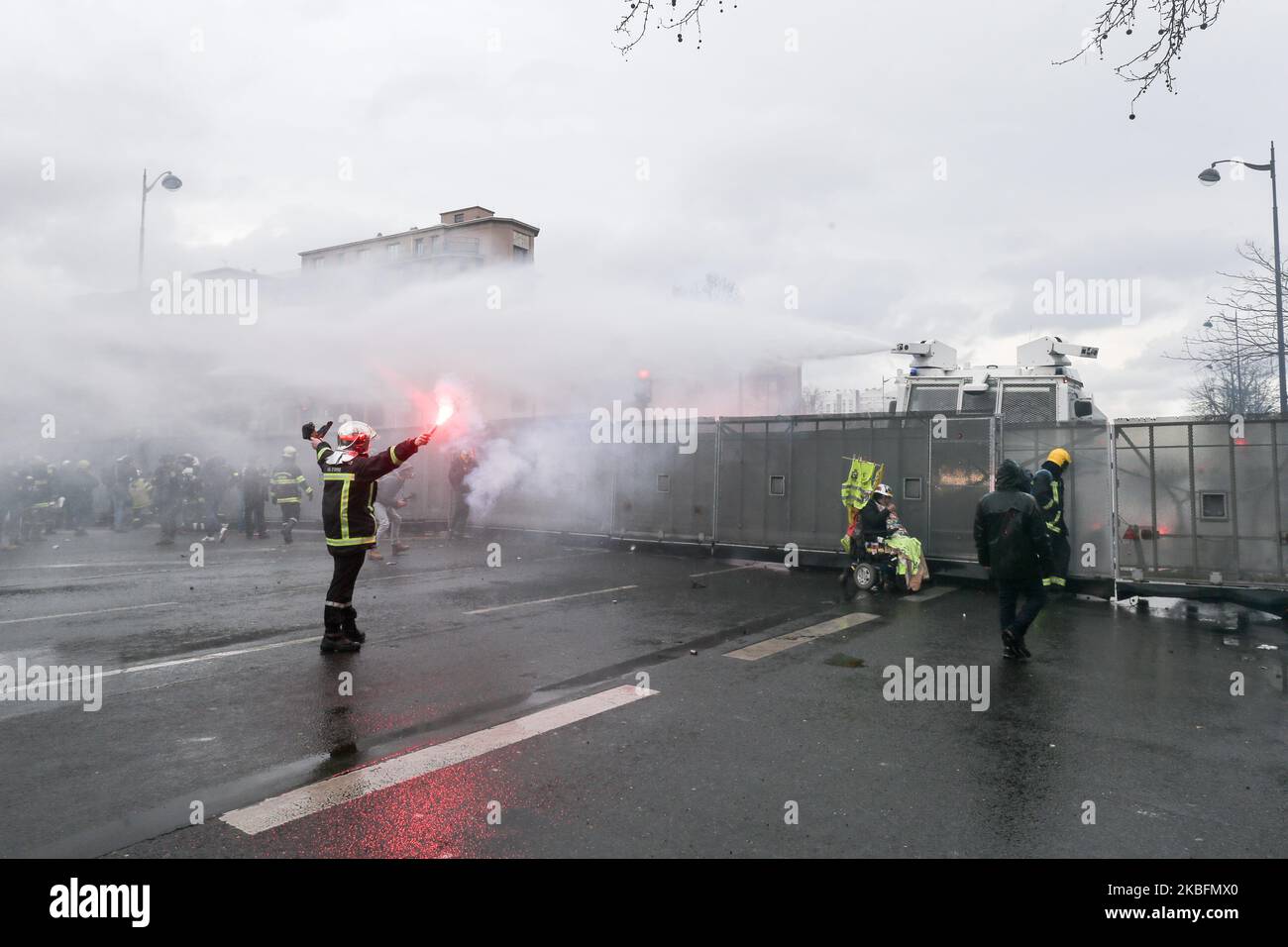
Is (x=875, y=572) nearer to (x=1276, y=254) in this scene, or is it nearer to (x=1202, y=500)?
(x=1202, y=500)

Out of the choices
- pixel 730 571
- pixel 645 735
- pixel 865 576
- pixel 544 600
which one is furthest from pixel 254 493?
pixel 645 735

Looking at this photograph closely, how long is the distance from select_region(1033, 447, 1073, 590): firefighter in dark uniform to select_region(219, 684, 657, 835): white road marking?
21.4ft

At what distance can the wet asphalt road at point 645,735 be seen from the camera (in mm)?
3400

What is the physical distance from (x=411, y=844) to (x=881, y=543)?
817 centimetres

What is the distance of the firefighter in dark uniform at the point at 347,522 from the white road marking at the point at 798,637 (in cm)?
345

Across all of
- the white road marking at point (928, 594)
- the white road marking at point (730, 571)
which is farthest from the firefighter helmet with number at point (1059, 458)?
the white road marking at point (730, 571)

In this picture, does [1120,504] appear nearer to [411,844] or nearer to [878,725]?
[878,725]

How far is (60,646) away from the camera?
6727 millimetres
